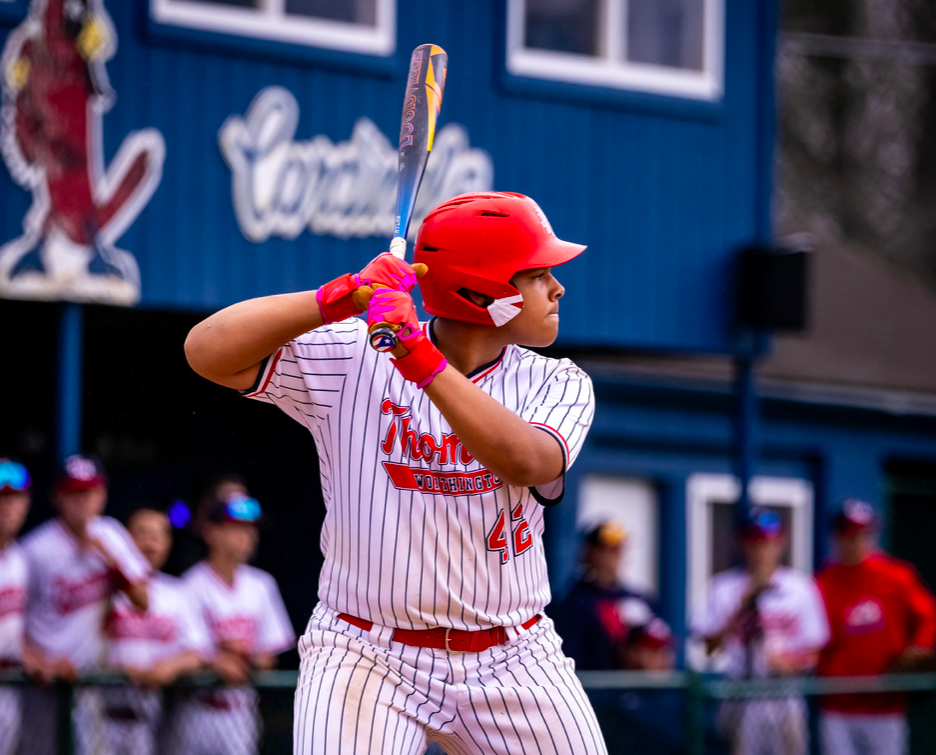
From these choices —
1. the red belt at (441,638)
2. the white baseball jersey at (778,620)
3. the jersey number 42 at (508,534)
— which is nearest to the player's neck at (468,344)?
the jersey number 42 at (508,534)

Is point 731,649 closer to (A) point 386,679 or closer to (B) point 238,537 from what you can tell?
(B) point 238,537

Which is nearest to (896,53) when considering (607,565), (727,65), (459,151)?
(727,65)

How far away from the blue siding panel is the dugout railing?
2876mm

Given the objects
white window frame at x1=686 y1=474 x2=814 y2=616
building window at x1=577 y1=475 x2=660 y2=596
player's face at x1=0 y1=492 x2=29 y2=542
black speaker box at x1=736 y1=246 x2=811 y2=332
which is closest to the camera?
player's face at x1=0 y1=492 x2=29 y2=542

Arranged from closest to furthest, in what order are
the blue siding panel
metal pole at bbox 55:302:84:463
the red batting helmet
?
the red batting helmet
metal pole at bbox 55:302:84:463
the blue siding panel

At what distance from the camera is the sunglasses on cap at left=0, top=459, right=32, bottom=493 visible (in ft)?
Answer: 20.5

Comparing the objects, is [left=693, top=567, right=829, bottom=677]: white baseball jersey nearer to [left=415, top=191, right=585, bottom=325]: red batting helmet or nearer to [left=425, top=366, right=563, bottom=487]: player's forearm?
[left=415, top=191, right=585, bottom=325]: red batting helmet

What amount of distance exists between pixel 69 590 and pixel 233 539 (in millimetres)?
787

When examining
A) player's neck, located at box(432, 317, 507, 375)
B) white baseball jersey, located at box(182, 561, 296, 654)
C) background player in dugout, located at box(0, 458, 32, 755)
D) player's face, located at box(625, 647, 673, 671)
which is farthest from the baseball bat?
player's face, located at box(625, 647, 673, 671)

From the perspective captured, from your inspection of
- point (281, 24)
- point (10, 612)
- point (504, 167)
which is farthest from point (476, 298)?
point (504, 167)

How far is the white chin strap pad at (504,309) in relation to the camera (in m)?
3.15

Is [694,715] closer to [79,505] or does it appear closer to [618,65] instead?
[79,505]

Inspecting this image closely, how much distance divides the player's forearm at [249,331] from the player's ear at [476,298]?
15.1 inches

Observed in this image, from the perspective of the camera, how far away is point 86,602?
255 inches
